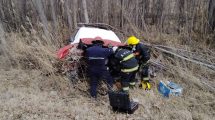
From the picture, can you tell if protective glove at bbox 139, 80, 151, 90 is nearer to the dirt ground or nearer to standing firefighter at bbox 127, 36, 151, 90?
standing firefighter at bbox 127, 36, 151, 90

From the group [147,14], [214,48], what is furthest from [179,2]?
[214,48]

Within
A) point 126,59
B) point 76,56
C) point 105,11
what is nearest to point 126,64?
point 126,59

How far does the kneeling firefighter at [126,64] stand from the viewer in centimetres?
586

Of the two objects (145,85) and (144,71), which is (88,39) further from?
(145,85)

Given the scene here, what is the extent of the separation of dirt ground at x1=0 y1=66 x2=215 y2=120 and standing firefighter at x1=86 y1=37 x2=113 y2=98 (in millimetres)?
316

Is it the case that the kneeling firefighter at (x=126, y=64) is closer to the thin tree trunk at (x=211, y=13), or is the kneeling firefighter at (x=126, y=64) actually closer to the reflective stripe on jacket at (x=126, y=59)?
the reflective stripe on jacket at (x=126, y=59)

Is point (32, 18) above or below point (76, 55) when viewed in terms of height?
above

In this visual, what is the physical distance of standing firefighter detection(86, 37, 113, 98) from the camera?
5891 millimetres

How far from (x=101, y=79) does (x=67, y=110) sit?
117 cm

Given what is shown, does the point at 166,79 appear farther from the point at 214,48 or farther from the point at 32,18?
the point at 32,18

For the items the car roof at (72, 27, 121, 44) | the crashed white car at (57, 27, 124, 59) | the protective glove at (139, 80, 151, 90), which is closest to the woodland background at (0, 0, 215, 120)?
the protective glove at (139, 80, 151, 90)

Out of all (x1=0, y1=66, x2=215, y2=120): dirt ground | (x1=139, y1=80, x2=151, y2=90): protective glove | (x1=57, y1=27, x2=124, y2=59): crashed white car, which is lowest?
(x1=0, y1=66, x2=215, y2=120): dirt ground

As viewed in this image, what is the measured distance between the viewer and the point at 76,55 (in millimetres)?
6160

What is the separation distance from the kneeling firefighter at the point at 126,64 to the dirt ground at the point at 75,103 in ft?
1.05
